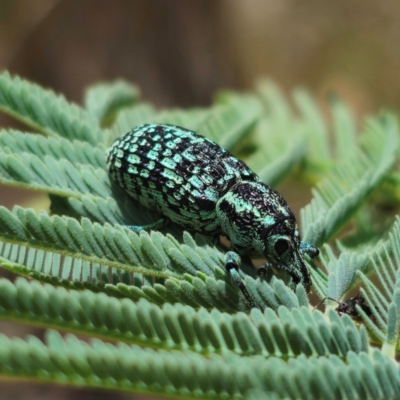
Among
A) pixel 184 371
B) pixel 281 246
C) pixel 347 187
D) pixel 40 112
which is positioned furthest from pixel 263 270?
pixel 40 112

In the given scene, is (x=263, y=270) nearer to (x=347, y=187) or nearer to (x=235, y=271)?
(x=235, y=271)

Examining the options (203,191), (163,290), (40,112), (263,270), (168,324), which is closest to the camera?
(168,324)

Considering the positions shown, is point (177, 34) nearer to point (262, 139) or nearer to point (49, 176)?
point (262, 139)

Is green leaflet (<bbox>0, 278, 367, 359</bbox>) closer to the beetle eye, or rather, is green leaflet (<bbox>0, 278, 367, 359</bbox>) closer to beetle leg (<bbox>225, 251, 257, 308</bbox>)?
beetle leg (<bbox>225, 251, 257, 308</bbox>)

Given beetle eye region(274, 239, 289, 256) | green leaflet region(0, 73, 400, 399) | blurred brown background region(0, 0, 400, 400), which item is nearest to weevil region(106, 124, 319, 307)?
Result: beetle eye region(274, 239, 289, 256)

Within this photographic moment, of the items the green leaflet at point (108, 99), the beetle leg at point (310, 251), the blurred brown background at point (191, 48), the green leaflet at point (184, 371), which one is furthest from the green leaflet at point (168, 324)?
the blurred brown background at point (191, 48)

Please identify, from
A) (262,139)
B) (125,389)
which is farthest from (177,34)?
(125,389)

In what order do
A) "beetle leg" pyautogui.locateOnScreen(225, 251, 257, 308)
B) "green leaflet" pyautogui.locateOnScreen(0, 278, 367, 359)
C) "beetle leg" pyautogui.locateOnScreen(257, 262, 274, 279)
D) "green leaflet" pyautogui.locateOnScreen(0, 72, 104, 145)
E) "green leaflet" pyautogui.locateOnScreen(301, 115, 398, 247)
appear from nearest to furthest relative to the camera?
1. "green leaflet" pyautogui.locateOnScreen(0, 278, 367, 359)
2. "beetle leg" pyautogui.locateOnScreen(225, 251, 257, 308)
3. "beetle leg" pyautogui.locateOnScreen(257, 262, 274, 279)
4. "green leaflet" pyautogui.locateOnScreen(301, 115, 398, 247)
5. "green leaflet" pyautogui.locateOnScreen(0, 72, 104, 145)
